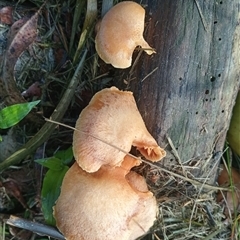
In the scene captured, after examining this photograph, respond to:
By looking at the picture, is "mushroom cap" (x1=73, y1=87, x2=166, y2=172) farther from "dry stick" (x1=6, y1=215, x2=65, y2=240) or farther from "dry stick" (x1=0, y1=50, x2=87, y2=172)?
"dry stick" (x1=6, y1=215, x2=65, y2=240)

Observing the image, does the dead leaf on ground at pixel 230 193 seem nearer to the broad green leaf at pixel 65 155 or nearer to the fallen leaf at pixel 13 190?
the broad green leaf at pixel 65 155

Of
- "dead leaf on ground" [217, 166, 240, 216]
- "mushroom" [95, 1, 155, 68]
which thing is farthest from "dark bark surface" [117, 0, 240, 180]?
"dead leaf on ground" [217, 166, 240, 216]

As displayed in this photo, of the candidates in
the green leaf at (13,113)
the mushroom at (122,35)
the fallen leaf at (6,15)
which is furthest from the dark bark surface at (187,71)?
the fallen leaf at (6,15)

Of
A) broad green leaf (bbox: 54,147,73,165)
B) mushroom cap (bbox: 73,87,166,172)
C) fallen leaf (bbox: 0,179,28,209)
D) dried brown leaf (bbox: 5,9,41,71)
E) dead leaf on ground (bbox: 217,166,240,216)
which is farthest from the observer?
fallen leaf (bbox: 0,179,28,209)

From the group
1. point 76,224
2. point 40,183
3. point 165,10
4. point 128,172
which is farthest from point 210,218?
point 165,10

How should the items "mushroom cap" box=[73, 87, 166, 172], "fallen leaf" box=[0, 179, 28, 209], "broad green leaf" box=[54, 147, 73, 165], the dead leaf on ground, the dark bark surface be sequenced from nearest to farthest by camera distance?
"mushroom cap" box=[73, 87, 166, 172] → the dark bark surface → "broad green leaf" box=[54, 147, 73, 165] → the dead leaf on ground → "fallen leaf" box=[0, 179, 28, 209]

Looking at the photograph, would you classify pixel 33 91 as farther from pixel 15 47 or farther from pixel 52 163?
pixel 52 163

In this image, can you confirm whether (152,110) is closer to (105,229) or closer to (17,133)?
(105,229)
